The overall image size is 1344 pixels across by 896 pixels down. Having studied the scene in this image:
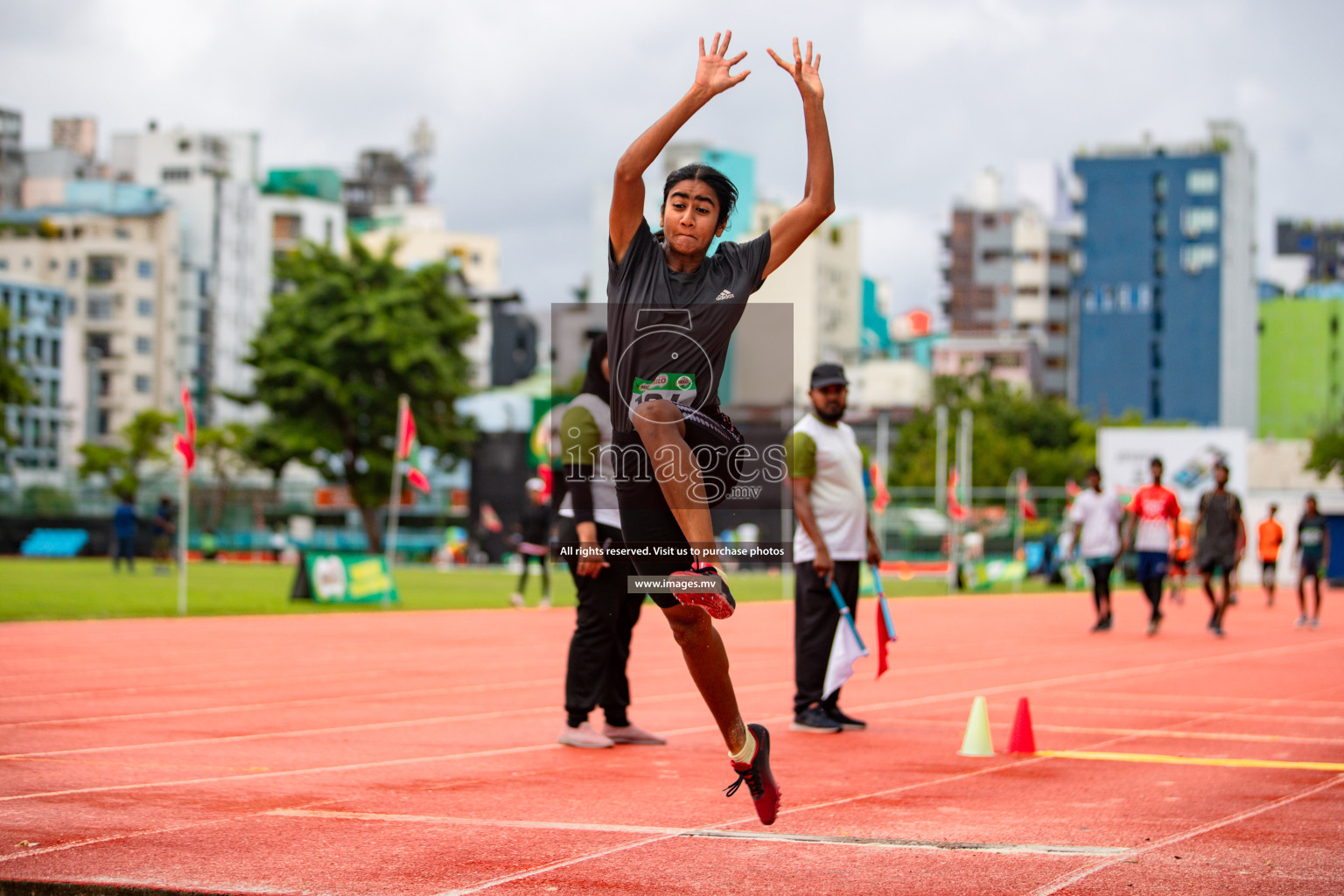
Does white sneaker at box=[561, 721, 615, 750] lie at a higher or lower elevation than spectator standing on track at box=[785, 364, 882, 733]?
lower

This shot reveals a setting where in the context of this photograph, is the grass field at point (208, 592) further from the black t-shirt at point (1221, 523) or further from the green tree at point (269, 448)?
the green tree at point (269, 448)

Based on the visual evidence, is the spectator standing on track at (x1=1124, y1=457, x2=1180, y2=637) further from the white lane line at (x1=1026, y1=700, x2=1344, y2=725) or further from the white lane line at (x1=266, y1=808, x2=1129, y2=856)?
the white lane line at (x1=266, y1=808, x2=1129, y2=856)

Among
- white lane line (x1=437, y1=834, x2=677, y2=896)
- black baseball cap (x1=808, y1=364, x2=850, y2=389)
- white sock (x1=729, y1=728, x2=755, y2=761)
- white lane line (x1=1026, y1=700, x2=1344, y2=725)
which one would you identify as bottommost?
white lane line (x1=1026, y1=700, x2=1344, y2=725)

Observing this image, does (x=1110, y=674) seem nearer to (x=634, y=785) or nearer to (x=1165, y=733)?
(x=1165, y=733)

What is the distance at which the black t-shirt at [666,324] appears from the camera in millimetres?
4328

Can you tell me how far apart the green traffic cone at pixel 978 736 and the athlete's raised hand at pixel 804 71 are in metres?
3.23

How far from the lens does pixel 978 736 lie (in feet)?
22.1

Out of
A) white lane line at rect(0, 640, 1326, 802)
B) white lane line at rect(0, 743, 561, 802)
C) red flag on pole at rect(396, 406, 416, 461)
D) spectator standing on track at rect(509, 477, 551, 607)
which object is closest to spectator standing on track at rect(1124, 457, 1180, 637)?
white lane line at rect(0, 640, 1326, 802)

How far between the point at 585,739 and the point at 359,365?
157 ft

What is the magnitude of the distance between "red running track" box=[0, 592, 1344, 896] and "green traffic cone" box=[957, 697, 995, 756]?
4.4 inches

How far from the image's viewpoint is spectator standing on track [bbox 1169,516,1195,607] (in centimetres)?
2815

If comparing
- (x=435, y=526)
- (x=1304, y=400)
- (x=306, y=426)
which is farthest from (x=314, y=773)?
(x=1304, y=400)

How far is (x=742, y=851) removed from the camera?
4301 mm

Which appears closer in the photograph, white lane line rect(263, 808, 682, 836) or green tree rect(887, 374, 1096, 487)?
white lane line rect(263, 808, 682, 836)
